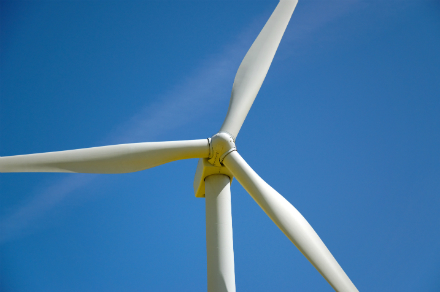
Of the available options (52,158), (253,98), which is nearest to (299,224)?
(253,98)

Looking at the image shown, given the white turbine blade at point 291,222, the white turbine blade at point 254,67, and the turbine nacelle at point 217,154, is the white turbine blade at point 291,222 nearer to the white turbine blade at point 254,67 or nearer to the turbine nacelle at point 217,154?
the turbine nacelle at point 217,154

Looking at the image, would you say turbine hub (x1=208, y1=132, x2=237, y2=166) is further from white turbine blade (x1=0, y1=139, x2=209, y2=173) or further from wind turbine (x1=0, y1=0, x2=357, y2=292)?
white turbine blade (x1=0, y1=139, x2=209, y2=173)

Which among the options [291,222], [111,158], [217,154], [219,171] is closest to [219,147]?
[217,154]

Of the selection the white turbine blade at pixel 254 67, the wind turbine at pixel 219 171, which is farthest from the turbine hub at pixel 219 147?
the white turbine blade at pixel 254 67

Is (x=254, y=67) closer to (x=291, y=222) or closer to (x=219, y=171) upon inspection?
(x=219, y=171)

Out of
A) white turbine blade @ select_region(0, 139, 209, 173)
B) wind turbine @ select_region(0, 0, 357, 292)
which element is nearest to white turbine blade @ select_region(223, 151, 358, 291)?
wind turbine @ select_region(0, 0, 357, 292)

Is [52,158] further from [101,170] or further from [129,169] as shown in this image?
[129,169]
